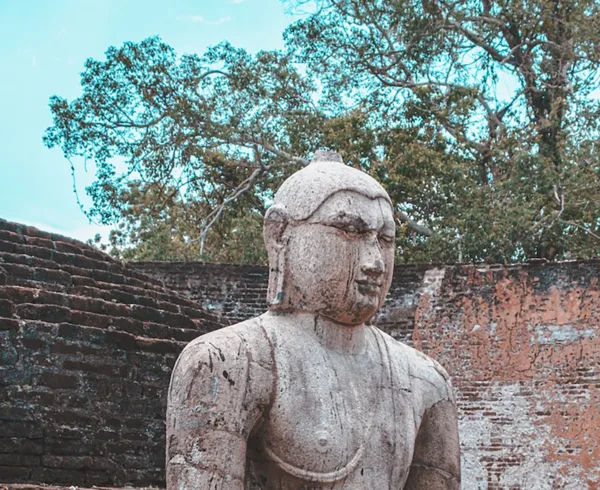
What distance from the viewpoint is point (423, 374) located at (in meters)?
3.52

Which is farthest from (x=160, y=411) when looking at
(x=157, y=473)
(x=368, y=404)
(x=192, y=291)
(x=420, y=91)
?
(x=420, y=91)

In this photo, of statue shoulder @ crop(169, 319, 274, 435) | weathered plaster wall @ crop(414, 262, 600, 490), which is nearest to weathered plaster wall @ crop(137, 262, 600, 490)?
weathered plaster wall @ crop(414, 262, 600, 490)

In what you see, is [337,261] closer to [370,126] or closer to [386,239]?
[386,239]

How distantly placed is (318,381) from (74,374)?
18.3 ft

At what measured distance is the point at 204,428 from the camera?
3051mm

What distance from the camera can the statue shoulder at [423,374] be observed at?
11.4 feet

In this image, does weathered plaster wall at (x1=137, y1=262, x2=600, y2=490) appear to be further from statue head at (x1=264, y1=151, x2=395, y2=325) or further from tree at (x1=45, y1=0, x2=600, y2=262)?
statue head at (x1=264, y1=151, x2=395, y2=325)

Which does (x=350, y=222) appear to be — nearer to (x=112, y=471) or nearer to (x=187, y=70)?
(x=112, y=471)

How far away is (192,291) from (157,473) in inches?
178

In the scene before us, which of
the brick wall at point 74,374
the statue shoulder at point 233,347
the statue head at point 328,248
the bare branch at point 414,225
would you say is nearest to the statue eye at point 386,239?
the statue head at point 328,248

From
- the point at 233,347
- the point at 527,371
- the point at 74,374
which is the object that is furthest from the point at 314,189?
the point at 527,371

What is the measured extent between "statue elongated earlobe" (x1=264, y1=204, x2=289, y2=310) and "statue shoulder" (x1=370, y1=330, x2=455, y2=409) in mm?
382

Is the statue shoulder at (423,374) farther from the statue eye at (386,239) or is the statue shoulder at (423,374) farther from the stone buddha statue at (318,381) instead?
the statue eye at (386,239)

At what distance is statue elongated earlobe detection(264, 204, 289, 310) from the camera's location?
11.0ft
